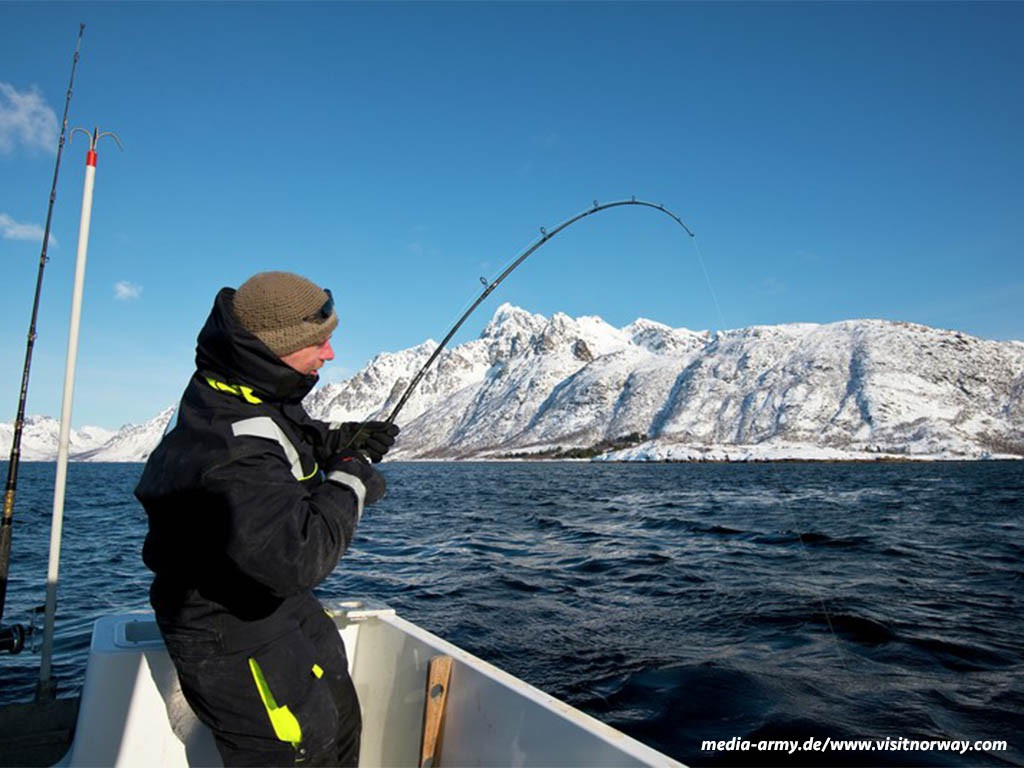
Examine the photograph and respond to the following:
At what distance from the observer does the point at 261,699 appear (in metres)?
2.71

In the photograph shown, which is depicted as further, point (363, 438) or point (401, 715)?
point (401, 715)

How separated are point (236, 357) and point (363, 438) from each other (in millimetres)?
1087

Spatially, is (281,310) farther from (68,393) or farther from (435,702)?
(68,393)

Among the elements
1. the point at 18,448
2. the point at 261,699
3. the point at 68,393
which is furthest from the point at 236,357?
the point at 18,448

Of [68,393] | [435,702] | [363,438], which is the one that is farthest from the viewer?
[68,393]

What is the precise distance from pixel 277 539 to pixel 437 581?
38.8 ft

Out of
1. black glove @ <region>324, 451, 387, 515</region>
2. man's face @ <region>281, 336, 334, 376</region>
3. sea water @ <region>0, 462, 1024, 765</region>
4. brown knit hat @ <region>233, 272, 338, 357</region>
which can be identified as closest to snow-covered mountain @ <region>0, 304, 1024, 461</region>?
sea water @ <region>0, 462, 1024, 765</region>

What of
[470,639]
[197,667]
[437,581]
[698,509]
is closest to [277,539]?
[197,667]

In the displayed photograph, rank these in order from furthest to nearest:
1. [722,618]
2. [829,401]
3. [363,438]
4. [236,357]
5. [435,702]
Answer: [829,401] → [722,618] → [435,702] → [363,438] → [236,357]

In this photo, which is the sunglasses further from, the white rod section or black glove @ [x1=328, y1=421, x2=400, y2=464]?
the white rod section

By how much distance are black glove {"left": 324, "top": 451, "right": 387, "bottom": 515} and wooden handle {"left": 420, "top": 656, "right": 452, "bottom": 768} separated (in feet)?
4.35

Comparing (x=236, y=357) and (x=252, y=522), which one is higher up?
(x=236, y=357)

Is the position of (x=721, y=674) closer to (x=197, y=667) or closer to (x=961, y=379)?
(x=197, y=667)

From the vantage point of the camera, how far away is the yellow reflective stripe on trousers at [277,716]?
2.71 metres
